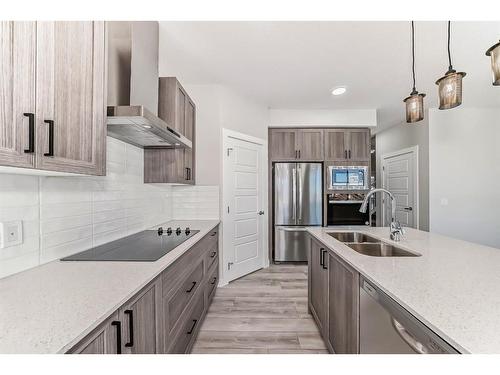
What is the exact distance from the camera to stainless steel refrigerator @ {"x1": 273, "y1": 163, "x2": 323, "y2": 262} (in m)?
4.38

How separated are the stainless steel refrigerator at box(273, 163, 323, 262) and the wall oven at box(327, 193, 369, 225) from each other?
0.62 feet

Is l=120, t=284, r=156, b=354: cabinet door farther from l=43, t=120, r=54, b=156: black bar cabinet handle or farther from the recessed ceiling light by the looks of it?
the recessed ceiling light

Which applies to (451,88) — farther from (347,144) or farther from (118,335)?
(347,144)

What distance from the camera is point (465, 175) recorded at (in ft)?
14.3

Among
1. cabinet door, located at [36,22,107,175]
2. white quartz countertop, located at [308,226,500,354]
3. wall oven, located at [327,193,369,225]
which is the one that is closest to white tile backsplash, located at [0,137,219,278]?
cabinet door, located at [36,22,107,175]

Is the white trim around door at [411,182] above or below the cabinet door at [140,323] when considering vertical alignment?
above

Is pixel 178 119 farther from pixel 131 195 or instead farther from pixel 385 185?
pixel 385 185

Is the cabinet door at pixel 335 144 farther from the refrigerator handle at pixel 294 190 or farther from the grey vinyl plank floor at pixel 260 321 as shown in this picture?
the grey vinyl plank floor at pixel 260 321

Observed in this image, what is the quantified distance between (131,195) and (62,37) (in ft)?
4.72

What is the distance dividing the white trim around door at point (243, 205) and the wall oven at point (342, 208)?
1.14 m

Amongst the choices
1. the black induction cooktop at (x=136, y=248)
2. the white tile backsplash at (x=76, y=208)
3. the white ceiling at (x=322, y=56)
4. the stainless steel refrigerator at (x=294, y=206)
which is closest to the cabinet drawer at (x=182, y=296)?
the black induction cooktop at (x=136, y=248)

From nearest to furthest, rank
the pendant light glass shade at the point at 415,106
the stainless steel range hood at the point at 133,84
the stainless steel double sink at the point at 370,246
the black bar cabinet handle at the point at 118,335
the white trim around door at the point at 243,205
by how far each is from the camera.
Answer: the black bar cabinet handle at the point at 118,335
the stainless steel range hood at the point at 133,84
the stainless steel double sink at the point at 370,246
the pendant light glass shade at the point at 415,106
the white trim around door at the point at 243,205

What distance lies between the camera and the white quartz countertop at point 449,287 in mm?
688
